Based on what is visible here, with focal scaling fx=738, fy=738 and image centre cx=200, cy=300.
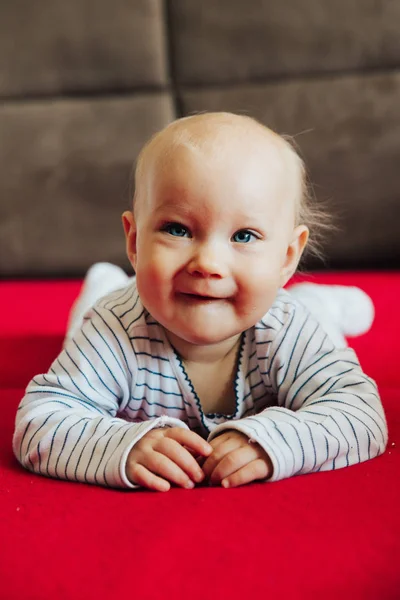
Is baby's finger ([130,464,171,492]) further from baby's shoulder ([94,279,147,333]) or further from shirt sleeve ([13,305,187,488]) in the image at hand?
baby's shoulder ([94,279,147,333])

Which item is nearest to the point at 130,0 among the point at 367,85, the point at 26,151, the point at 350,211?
the point at 26,151

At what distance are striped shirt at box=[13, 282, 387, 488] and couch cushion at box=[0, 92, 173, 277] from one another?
0.70 m

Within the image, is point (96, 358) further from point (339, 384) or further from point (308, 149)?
point (308, 149)

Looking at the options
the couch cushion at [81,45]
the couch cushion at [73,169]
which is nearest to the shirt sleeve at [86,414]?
the couch cushion at [73,169]

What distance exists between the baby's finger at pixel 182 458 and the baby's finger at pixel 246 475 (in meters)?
0.02

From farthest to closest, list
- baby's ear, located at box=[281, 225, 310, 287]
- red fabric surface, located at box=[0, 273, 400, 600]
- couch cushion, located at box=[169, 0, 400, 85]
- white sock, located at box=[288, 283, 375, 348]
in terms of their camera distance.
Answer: couch cushion, located at box=[169, 0, 400, 85] < white sock, located at box=[288, 283, 375, 348] < baby's ear, located at box=[281, 225, 310, 287] < red fabric surface, located at box=[0, 273, 400, 600]

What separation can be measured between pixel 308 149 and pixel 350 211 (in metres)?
0.15

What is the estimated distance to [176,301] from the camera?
678mm

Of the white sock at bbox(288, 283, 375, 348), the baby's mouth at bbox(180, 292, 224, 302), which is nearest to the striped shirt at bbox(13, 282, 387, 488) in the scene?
the baby's mouth at bbox(180, 292, 224, 302)

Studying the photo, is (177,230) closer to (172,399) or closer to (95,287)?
(172,399)

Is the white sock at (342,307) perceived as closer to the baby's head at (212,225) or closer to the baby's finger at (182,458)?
the baby's head at (212,225)

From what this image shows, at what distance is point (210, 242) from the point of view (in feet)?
2.16

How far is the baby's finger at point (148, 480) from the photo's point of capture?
59 centimetres

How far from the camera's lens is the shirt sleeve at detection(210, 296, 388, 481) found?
62 cm
